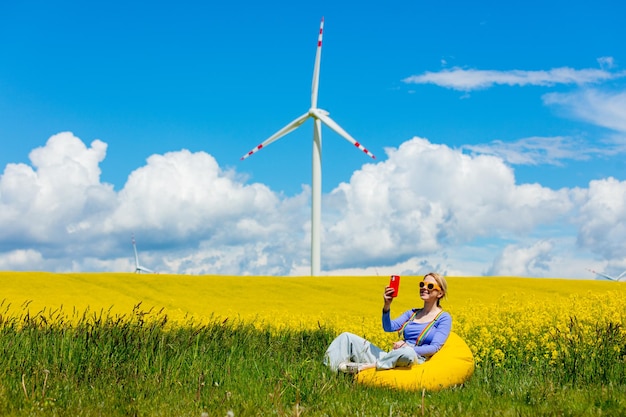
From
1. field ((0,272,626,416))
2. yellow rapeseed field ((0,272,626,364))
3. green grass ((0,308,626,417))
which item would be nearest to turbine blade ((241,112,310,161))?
yellow rapeseed field ((0,272,626,364))

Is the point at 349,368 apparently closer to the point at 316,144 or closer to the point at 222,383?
the point at 222,383

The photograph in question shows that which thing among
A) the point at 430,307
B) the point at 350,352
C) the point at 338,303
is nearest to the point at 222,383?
the point at 350,352

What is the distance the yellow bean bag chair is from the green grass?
0.65 feet

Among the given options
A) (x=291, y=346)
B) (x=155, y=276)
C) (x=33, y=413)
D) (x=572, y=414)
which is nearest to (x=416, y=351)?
(x=572, y=414)

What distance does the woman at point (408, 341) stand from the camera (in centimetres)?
877

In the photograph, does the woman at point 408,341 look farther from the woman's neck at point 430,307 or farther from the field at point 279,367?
the field at point 279,367

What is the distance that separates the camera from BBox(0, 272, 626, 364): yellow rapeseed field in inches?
489

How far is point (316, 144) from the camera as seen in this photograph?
3425 cm

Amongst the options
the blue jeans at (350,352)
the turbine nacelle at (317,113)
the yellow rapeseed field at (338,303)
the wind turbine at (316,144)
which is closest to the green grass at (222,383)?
the blue jeans at (350,352)

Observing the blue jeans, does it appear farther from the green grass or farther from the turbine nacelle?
the turbine nacelle

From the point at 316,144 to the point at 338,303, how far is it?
13114mm

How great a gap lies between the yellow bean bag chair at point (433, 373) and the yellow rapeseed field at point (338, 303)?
2.02 m

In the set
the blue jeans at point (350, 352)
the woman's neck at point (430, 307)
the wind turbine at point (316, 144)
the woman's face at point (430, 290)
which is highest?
the wind turbine at point (316, 144)

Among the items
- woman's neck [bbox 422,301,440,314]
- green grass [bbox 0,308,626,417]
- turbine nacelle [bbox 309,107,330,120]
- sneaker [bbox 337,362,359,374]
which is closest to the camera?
green grass [bbox 0,308,626,417]
